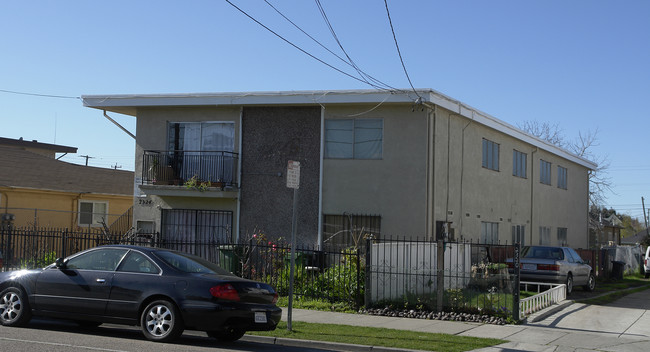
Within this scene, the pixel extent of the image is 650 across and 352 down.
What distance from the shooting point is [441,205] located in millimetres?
20703

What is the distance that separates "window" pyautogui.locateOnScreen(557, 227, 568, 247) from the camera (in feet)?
104

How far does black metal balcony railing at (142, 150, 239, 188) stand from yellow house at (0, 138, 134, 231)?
3.62 meters

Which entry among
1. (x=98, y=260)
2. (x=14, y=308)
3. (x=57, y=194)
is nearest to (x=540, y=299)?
(x=98, y=260)

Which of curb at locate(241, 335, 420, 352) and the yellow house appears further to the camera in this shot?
the yellow house

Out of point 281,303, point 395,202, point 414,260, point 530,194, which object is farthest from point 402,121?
point 530,194

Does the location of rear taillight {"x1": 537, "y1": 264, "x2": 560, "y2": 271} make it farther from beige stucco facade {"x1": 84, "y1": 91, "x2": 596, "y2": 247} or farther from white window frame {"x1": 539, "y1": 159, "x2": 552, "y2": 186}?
white window frame {"x1": 539, "y1": 159, "x2": 552, "y2": 186}

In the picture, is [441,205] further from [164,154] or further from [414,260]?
[164,154]

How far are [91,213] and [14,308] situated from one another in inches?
798

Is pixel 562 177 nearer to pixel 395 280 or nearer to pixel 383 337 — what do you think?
pixel 395 280

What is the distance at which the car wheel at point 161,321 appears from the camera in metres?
9.98

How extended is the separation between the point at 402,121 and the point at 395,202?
230cm

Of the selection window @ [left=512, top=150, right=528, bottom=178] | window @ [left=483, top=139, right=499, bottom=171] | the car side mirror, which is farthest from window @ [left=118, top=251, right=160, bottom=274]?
window @ [left=512, top=150, right=528, bottom=178]

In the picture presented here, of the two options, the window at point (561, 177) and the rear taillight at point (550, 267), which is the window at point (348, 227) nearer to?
the rear taillight at point (550, 267)

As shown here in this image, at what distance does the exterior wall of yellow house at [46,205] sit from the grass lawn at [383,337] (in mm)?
17815
